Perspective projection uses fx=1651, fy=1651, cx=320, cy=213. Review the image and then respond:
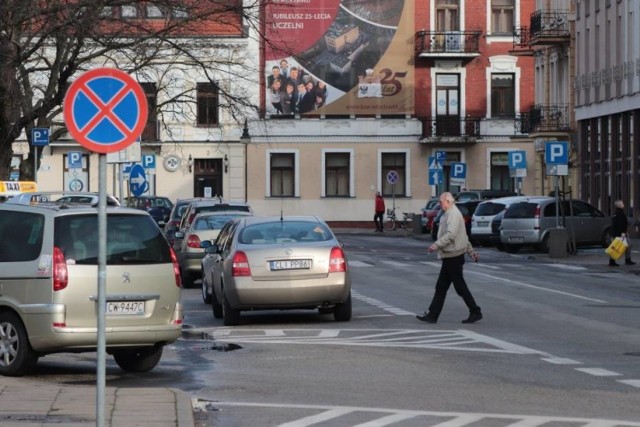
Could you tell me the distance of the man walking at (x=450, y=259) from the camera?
848 inches

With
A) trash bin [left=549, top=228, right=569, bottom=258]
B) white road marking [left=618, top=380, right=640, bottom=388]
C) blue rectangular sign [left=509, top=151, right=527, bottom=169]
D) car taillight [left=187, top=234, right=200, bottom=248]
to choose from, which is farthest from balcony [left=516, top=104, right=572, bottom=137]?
white road marking [left=618, top=380, right=640, bottom=388]

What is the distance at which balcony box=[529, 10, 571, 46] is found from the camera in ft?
218

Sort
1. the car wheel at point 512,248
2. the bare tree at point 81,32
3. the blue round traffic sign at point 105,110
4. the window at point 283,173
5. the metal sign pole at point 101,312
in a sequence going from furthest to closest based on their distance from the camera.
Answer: the window at point 283,173 < the car wheel at point 512,248 < the bare tree at point 81,32 < the blue round traffic sign at point 105,110 < the metal sign pole at point 101,312

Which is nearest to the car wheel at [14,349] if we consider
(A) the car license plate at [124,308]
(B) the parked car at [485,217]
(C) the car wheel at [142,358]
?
(A) the car license plate at [124,308]

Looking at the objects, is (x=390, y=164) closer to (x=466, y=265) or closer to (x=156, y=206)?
(x=156, y=206)

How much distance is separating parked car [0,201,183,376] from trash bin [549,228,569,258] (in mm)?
30641

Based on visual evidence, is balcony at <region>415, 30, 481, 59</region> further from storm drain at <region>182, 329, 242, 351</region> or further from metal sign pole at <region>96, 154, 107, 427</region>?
metal sign pole at <region>96, 154, 107, 427</region>

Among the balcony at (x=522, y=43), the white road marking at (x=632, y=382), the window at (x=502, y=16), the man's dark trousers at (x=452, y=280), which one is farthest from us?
the window at (x=502, y=16)

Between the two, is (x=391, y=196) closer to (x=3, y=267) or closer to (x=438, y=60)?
(x=438, y=60)

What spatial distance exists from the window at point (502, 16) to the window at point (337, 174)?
939 cm

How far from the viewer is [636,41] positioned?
183ft

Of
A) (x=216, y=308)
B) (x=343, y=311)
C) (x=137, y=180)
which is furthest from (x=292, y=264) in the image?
(x=137, y=180)

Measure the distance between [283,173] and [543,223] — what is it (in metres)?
30.9

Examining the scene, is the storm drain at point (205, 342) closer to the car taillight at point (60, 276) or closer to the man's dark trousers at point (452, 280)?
the man's dark trousers at point (452, 280)
